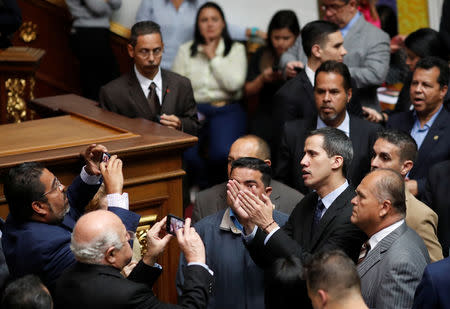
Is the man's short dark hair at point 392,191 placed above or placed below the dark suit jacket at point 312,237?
above

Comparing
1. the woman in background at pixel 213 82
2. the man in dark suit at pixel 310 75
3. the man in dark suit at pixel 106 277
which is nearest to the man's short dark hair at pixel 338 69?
the man in dark suit at pixel 310 75

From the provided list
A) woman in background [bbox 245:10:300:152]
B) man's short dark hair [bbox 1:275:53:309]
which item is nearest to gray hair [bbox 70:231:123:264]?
man's short dark hair [bbox 1:275:53:309]

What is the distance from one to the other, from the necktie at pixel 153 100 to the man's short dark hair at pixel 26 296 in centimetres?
224

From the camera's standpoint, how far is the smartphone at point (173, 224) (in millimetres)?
3102

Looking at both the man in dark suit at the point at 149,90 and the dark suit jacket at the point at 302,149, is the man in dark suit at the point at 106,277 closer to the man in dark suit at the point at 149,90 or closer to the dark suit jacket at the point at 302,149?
the dark suit jacket at the point at 302,149

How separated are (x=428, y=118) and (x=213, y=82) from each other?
1.80 m

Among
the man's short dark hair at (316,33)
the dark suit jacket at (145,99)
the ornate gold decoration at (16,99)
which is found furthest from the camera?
the ornate gold decoration at (16,99)

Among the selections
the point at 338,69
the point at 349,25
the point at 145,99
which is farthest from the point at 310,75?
the point at 145,99

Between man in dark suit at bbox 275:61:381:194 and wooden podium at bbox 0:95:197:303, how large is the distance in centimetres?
75

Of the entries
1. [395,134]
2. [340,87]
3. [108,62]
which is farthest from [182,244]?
[108,62]

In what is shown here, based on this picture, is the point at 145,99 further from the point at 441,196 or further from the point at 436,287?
the point at 436,287

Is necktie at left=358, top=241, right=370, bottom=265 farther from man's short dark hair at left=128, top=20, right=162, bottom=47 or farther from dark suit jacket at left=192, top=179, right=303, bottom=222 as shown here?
man's short dark hair at left=128, top=20, right=162, bottom=47

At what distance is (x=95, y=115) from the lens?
4336 mm

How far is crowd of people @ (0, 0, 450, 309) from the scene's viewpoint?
110 inches
